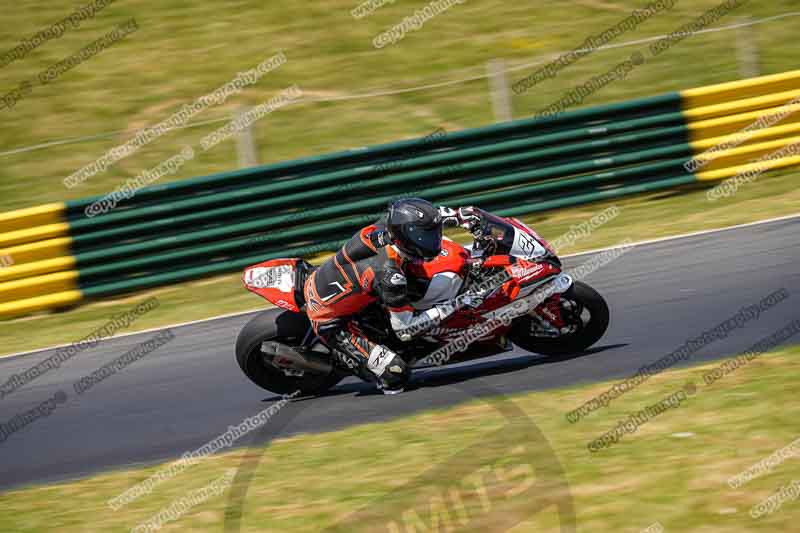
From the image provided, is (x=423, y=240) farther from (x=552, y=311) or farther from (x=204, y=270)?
(x=204, y=270)

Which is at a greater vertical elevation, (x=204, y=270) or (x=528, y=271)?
(x=528, y=271)

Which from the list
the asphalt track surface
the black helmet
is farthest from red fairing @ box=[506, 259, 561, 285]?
the asphalt track surface

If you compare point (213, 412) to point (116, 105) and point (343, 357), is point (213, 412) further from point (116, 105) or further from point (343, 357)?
point (116, 105)

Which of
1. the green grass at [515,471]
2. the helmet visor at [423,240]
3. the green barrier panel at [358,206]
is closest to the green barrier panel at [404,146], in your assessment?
the green barrier panel at [358,206]

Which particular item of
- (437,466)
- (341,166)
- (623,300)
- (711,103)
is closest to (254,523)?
(437,466)

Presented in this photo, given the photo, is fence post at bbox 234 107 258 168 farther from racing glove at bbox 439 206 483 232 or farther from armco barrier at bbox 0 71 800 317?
racing glove at bbox 439 206 483 232

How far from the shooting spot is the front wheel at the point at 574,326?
783 cm

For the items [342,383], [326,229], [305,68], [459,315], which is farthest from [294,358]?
[305,68]

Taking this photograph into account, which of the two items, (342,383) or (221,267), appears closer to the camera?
(342,383)

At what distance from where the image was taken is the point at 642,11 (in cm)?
1909

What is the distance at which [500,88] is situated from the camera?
42.9 feet

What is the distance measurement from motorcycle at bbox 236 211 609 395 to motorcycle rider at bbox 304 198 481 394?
0.45 ft

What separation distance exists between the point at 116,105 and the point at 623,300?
11.1 meters

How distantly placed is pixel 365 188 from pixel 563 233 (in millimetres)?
2552
